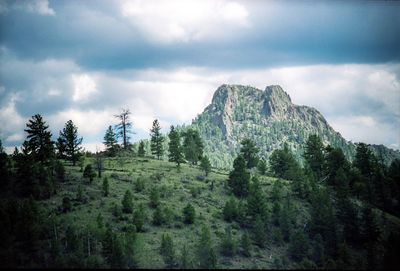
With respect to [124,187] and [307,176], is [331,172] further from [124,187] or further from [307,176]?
[124,187]

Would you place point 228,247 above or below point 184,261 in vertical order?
below

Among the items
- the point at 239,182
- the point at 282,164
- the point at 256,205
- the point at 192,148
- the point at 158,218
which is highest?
the point at 192,148

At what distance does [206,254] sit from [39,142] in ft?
140

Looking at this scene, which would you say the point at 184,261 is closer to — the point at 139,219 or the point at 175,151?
the point at 139,219

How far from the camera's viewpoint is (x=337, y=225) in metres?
73.1

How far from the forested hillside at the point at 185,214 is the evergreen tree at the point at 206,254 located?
160 mm

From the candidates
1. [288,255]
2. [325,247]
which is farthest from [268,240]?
[325,247]

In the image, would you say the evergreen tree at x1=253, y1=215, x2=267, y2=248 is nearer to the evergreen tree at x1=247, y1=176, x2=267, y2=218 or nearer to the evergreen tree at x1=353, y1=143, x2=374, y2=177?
the evergreen tree at x1=247, y1=176, x2=267, y2=218

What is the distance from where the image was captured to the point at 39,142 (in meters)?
77.1

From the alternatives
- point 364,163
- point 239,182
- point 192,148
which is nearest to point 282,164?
point 364,163

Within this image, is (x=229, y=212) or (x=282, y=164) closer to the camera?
(x=229, y=212)

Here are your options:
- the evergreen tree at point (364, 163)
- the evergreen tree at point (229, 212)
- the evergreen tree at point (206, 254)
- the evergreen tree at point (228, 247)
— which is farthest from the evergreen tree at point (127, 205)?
the evergreen tree at point (364, 163)

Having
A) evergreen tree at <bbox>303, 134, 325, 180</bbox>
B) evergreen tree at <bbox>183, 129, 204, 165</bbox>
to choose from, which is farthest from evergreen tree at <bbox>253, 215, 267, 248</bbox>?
evergreen tree at <bbox>183, 129, 204, 165</bbox>

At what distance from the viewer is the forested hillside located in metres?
52.1
